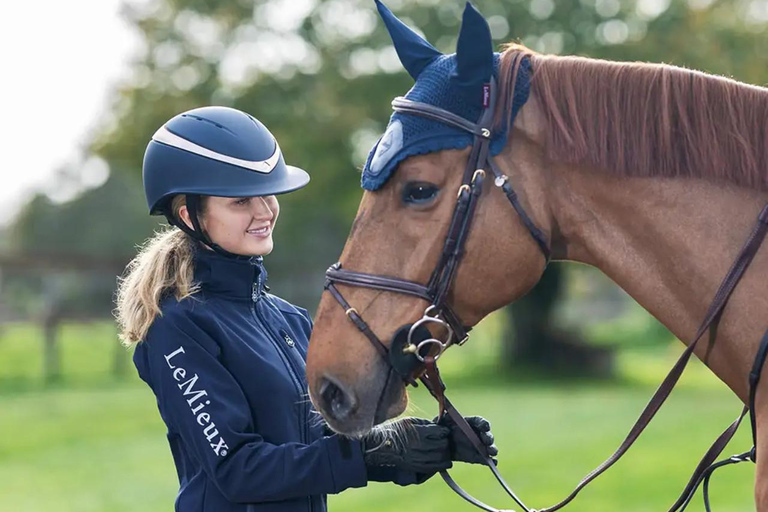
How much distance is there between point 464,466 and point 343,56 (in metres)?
11.0

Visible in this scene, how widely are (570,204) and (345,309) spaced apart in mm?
660

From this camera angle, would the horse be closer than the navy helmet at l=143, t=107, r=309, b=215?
Yes

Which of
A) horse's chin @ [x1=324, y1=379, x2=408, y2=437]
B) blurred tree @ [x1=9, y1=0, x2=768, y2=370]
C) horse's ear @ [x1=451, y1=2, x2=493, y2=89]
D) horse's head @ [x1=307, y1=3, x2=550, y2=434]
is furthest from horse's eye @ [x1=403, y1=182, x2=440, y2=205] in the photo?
blurred tree @ [x1=9, y1=0, x2=768, y2=370]

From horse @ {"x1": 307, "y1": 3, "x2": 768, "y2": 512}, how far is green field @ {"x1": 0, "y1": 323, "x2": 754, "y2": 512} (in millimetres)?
1553

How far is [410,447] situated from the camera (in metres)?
2.57

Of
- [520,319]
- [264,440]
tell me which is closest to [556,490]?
[264,440]

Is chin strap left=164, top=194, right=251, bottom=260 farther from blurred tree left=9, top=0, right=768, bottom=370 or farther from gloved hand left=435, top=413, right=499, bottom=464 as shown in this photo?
blurred tree left=9, top=0, right=768, bottom=370

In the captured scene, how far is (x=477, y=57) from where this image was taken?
7.63 ft

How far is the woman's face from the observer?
2.73m

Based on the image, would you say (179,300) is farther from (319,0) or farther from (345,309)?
(319,0)

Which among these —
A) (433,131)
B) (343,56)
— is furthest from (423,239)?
(343,56)

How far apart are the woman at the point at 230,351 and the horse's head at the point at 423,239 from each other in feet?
0.78

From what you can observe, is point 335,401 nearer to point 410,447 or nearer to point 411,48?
point 410,447

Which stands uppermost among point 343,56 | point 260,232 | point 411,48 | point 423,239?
point 343,56
